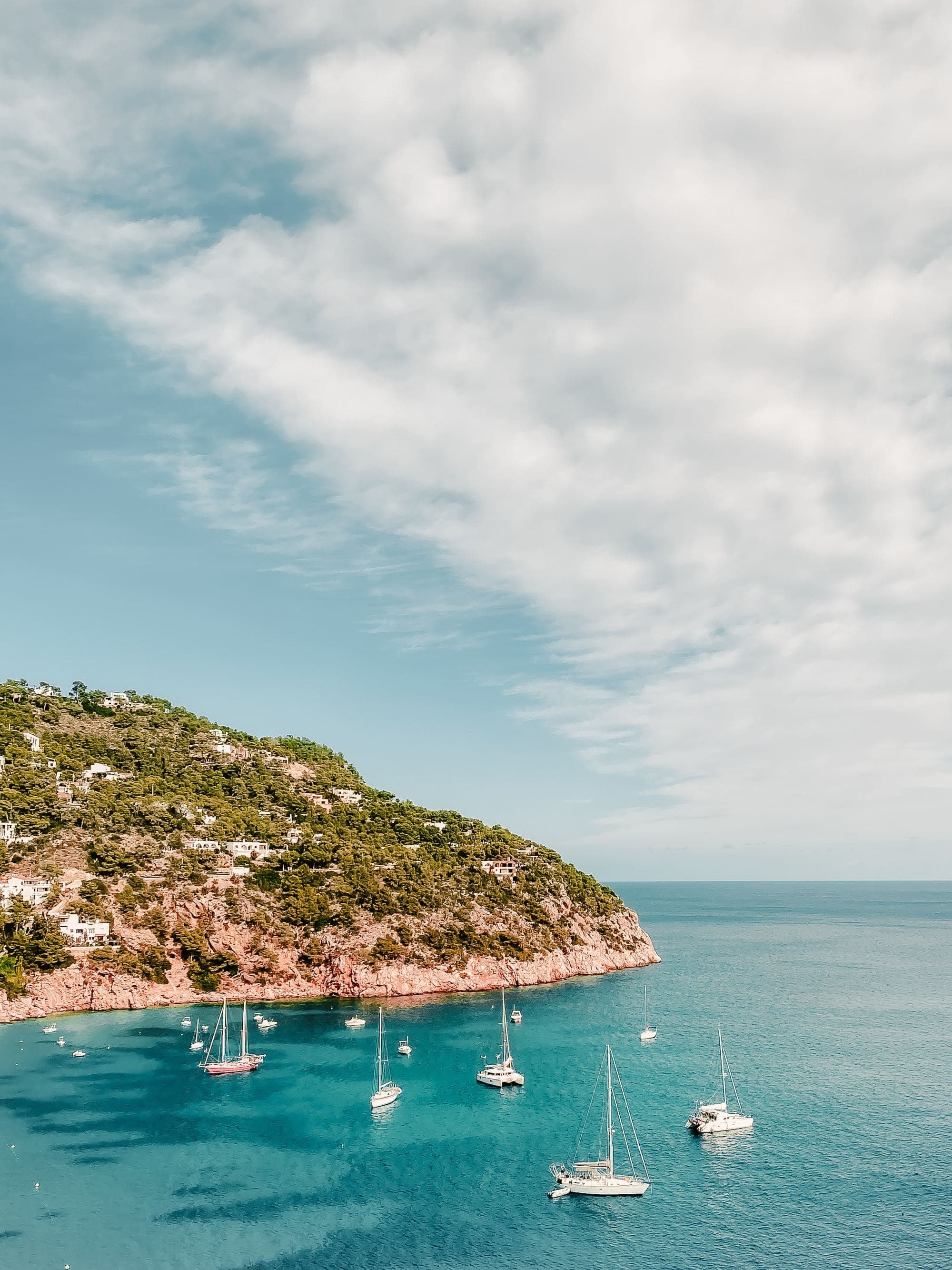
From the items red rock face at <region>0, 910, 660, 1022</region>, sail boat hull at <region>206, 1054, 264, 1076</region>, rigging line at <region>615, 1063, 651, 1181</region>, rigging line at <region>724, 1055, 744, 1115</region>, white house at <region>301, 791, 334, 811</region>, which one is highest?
white house at <region>301, 791, 334, 811</region>

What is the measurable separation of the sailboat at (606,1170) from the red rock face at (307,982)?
5167cm

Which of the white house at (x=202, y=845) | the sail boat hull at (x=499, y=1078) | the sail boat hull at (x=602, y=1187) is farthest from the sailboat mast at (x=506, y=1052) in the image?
the white house at (x=202, y=845)

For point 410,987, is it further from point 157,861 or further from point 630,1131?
point 630,1131

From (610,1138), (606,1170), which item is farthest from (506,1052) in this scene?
(606,1170)

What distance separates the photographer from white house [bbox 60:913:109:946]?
10569cm

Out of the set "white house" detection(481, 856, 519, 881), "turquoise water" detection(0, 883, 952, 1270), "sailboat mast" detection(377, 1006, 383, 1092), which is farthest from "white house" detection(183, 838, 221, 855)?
"sailboat mast" detection(377, 1006, 383, 1092)

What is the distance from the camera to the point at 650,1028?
102125mm

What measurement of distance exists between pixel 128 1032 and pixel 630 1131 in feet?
206

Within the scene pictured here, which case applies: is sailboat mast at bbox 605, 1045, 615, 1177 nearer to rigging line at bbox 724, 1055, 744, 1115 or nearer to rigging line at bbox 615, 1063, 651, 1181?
rigging line at bbox 615, 1063, 651, 1181

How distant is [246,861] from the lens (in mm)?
131375

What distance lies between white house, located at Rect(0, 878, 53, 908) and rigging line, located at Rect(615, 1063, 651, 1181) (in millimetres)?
80108

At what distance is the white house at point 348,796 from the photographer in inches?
6772

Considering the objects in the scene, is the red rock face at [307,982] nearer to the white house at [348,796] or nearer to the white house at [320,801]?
the white house at [320,801]

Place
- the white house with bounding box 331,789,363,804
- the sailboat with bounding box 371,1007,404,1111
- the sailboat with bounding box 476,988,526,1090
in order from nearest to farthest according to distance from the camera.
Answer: the sailboat with bounding box 371,1007,404,1111, the sailboat with bounding box 476,988,526,1090, the white house with bounding box 331,789,363,804
